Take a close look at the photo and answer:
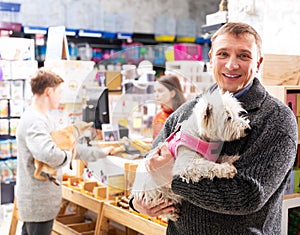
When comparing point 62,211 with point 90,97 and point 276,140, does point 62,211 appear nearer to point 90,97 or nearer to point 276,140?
point 90,97

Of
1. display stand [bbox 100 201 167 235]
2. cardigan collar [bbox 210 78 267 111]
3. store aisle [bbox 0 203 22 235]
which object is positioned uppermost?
cardigan collar [bbox 210 78 267 111]

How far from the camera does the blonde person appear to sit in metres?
2.83

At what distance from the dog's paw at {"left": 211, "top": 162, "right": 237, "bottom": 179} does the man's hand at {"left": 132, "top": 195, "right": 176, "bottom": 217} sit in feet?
0.83

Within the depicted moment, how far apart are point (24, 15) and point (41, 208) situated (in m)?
4.35

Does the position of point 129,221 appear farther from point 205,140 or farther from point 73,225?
point 205,140

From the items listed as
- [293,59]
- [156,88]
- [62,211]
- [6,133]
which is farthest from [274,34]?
[6,133]

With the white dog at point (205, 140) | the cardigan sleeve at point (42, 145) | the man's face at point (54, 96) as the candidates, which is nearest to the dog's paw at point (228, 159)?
the white dog at point (205, 140)

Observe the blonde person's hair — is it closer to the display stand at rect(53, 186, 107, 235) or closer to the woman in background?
the woman in background

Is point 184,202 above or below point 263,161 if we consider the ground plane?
below

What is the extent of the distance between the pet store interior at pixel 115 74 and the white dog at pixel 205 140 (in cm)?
11

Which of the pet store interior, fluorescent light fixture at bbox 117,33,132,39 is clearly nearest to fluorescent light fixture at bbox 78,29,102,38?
the pet store interior

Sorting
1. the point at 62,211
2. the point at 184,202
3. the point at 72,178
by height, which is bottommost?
the point at 62,211

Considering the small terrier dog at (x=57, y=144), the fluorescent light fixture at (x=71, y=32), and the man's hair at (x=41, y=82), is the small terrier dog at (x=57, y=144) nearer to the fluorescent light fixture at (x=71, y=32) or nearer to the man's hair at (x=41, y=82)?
the man's hair at (x=41, y=82)

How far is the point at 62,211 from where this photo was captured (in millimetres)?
3932
